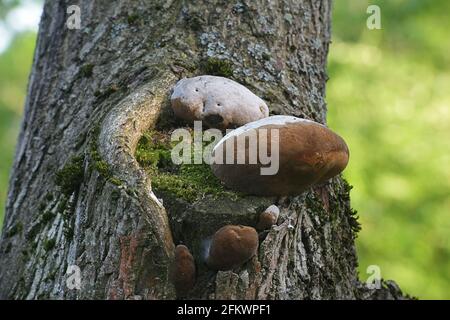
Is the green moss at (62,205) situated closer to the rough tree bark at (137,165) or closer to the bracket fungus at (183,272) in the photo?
the rough tree bark at (137,165)

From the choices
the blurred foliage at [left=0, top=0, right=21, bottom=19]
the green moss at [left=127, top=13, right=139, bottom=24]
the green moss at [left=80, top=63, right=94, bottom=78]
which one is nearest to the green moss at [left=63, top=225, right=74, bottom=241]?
the green moss at [left=80, top=63, right=94, bottom=78]

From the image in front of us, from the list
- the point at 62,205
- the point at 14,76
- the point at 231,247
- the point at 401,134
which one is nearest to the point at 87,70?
the point at 62,205

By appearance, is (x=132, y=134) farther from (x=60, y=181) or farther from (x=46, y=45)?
(x=46, y=45)

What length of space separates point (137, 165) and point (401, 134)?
14.6 feet

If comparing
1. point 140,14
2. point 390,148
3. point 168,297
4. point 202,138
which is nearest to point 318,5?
point 140,14

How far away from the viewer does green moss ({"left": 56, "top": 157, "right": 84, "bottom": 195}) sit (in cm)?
213

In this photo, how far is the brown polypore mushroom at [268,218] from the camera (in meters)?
1.88

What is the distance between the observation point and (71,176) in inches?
84.5

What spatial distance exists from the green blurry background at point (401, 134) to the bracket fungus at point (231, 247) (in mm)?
4108

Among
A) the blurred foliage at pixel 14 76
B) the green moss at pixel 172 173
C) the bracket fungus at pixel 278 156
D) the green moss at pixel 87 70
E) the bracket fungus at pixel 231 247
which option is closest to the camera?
the bracket fungus at pixel 231 247

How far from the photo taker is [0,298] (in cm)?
233

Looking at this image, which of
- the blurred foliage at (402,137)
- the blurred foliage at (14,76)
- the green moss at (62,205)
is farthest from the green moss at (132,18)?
the blurred foliage at (14,76)

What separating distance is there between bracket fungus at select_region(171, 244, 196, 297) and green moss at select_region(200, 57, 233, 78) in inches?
36.0

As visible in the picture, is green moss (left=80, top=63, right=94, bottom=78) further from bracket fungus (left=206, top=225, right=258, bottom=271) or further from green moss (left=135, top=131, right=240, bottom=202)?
bracket fungus (left=206, top=225, right=258, bottom=271)
